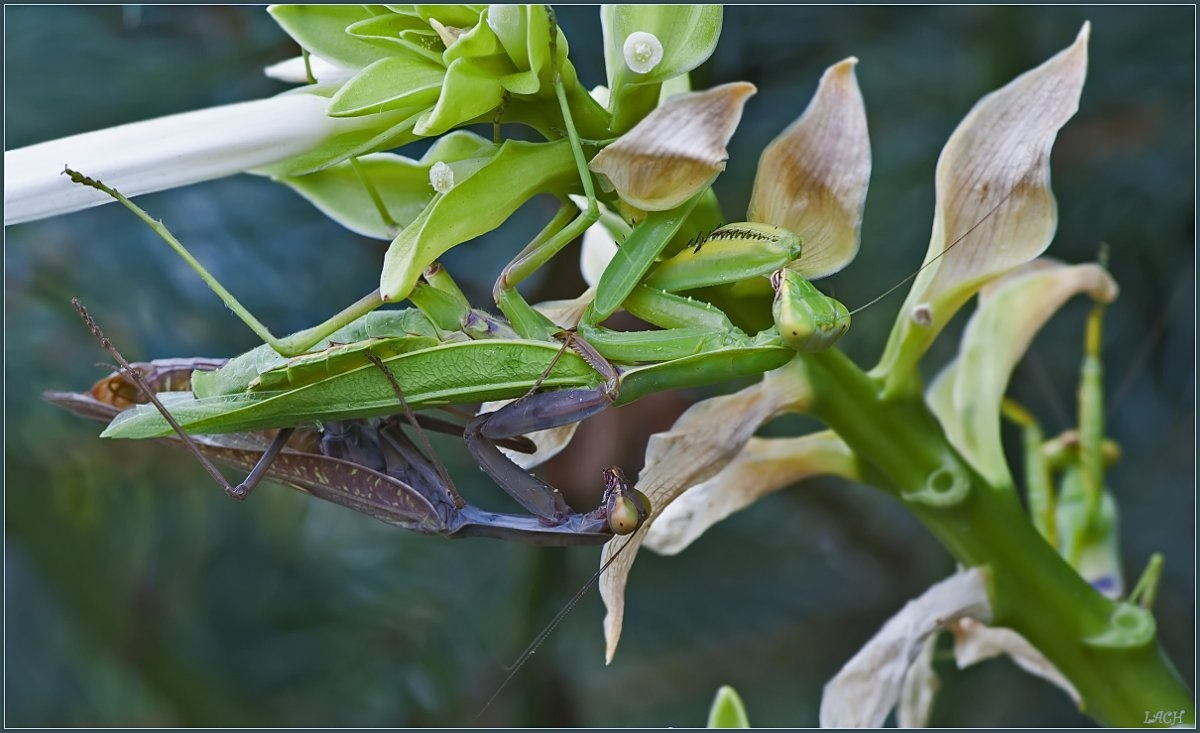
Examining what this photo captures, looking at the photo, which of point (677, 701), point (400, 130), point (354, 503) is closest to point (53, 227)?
point (354, 503)

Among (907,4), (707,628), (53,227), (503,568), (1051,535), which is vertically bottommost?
(707,628)

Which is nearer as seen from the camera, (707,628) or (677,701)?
(707,628)

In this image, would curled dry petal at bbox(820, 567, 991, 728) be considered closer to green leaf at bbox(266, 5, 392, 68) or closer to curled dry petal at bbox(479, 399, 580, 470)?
curled dry petal at bbox(479, 399, 580, 470)

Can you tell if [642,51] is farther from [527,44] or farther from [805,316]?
[805,316]

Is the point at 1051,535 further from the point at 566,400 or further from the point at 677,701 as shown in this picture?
the point at 677,701

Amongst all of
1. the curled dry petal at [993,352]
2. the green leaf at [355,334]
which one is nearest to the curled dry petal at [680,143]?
the green leaf at [355,334]

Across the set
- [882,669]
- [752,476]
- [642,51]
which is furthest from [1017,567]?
[642,51]

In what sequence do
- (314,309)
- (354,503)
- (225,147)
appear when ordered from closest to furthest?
(225,147) < (354,503) < (314,309)
